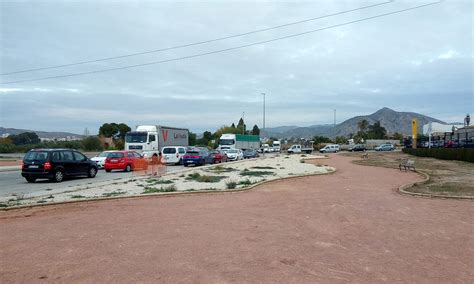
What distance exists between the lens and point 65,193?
1431 cm

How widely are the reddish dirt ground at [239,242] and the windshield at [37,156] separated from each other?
8.67 m

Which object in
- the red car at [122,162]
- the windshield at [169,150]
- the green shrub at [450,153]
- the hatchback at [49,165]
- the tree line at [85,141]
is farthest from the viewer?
the tree line at [85,141]

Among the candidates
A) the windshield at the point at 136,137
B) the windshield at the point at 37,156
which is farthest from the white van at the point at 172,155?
the windshield at the point at 37,156

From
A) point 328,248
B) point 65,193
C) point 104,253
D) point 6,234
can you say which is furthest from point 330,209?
point 65,193

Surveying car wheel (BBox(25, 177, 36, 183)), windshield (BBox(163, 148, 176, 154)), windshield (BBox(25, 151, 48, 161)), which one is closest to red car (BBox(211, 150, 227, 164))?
windshield (BBox(163, 148, 176, 154))

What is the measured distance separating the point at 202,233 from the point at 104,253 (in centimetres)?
210

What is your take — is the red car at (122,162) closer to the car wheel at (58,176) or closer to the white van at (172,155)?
the car wheel at (58,176)

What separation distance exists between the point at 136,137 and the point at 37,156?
53.7 feet

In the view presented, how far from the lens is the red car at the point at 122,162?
87.8 feet

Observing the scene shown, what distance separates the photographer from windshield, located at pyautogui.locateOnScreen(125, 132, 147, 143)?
3513 cm

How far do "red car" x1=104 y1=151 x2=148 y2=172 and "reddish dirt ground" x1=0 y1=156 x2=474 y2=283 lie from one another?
1504 cm

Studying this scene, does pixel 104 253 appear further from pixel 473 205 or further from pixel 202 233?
pixel 473 205

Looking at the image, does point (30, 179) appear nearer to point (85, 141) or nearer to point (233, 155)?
point (233, 155)

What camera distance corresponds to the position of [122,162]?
88.2 ft
